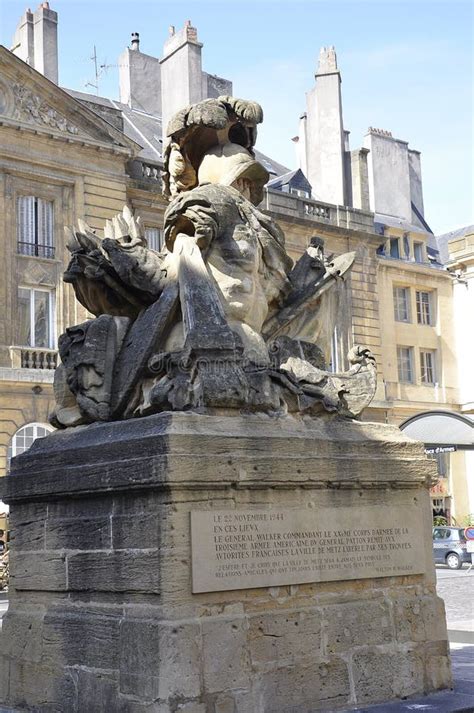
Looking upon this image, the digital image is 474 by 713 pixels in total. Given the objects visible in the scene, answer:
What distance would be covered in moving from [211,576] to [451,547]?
24.3 meters

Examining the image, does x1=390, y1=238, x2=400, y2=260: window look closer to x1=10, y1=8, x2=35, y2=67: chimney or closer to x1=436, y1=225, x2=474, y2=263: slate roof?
x1=436, y1=225, x2=474, y2=263: slate roof

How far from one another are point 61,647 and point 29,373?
74.5ft

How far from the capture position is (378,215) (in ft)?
150

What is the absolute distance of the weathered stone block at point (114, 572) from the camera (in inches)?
237

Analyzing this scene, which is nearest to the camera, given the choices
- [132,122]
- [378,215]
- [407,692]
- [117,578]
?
[117,578]

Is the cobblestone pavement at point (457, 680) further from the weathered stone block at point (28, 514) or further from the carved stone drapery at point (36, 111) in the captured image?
the carved stone drapery at point (36, 111)

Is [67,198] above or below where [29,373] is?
above

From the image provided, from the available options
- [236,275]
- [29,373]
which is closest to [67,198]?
[29,373]

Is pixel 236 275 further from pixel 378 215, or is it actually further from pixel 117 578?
pixel 378 215

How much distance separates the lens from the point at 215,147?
784 cm

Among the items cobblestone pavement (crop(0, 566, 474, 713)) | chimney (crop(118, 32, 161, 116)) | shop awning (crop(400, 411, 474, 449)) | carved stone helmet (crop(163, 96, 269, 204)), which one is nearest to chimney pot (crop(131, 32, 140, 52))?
chimney (crop(118, 32, 161, 116))

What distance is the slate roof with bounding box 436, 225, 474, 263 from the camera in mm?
50162

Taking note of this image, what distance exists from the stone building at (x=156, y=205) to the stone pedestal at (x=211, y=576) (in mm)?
21820

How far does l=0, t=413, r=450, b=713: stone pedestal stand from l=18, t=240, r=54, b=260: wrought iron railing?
23461mm
